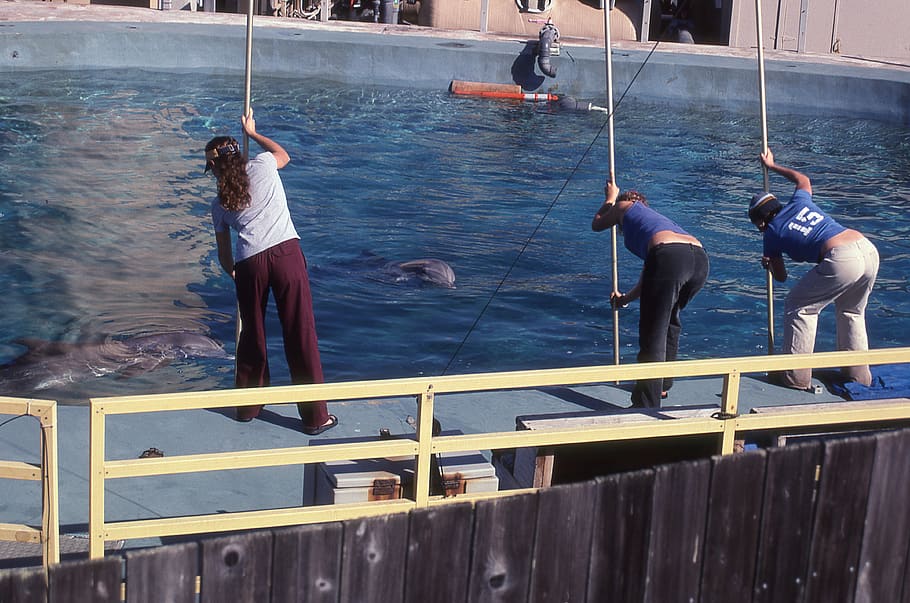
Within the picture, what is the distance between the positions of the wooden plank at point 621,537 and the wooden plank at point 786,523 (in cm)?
50

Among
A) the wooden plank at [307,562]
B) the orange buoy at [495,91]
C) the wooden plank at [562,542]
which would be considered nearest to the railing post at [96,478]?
the wooden plank at [307,562]

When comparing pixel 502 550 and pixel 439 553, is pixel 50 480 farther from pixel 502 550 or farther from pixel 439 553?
pixel 502 550

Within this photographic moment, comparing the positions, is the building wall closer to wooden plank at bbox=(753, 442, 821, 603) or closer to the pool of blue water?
the pool of blue water

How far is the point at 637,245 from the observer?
24.3ft

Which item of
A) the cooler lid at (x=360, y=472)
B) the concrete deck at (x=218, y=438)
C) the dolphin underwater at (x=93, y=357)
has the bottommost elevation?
the dolphin underwater at (x=93, y=357)

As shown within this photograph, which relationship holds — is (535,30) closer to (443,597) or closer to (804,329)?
(804,329)

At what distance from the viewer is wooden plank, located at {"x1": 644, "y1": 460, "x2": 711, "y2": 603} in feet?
13.9

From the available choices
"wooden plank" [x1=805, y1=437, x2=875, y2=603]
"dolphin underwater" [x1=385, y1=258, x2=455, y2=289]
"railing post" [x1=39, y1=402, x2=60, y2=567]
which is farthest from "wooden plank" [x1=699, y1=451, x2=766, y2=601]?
"dolphin underwater" [x1=385, y1=258, x2=455, y2=289]

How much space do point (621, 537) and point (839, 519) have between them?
0.93 meters

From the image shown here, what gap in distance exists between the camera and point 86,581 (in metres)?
3.52

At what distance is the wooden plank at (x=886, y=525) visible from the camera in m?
4.42

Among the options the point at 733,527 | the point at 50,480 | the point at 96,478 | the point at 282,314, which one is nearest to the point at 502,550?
the point at 733,527

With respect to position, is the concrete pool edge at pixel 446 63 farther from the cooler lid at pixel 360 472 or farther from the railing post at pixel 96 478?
the railing post at pixel 96 478

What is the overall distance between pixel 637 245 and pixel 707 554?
11.0 feet
